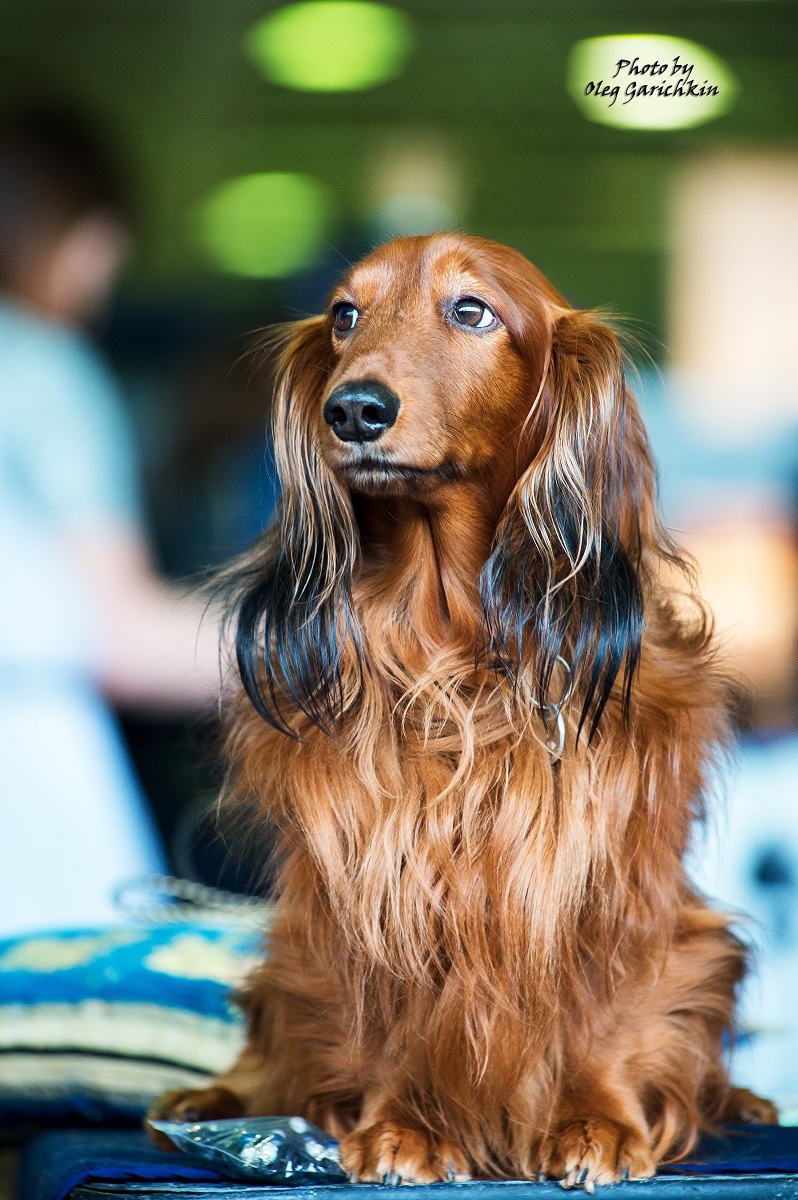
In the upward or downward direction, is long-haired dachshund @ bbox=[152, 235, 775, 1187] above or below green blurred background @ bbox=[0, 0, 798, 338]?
below

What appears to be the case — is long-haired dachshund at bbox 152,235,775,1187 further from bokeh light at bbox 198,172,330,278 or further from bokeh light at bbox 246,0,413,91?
bokeh light at bbox 198,172,330,278

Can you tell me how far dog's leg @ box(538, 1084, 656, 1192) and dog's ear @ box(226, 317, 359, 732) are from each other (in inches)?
17.4

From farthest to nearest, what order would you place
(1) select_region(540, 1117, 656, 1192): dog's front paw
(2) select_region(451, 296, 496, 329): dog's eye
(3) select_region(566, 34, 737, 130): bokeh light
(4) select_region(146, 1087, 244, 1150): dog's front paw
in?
(3) select_region(566, 34, 737, 130): bokeh light < (4) select_region(146, 1087, 244, 1150): dog's front paw < (2) select_region(451, 296, 496, 329): dog's eye < (1) select_region(540, 1117, 656, 1192): dog's front paw

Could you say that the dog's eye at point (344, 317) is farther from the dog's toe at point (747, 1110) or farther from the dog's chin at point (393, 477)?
the dog's toe at point (747, 1110)

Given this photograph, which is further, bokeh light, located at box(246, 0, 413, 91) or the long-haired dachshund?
bokeh light, located at box(246, 0, 413, 91)

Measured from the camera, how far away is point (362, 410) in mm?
1333

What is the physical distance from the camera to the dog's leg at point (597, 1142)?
50.9 inches

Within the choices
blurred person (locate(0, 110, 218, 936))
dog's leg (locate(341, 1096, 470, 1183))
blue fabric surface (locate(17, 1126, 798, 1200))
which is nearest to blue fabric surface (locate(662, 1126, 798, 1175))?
blue fabric surface (locate(17, 1126, 798, 1200))

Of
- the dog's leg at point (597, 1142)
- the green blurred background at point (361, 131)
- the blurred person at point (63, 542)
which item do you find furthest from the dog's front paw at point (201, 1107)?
the green blurred background at point (361, 131)

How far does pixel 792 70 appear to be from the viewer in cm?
409

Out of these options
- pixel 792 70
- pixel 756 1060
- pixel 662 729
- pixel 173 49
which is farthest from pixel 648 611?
pixel 173 49

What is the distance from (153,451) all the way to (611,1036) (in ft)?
12.6

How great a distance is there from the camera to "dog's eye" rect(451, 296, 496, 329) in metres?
1.46

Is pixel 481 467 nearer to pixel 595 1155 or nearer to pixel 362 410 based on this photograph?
pixel 362 410
